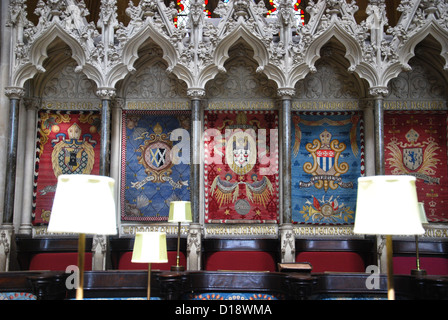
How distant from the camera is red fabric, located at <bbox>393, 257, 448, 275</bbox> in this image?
830cm

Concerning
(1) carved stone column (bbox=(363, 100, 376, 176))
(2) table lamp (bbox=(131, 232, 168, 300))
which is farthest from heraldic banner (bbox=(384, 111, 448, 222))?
(2) table lamp (bbox=(131, 232, 168, 300))

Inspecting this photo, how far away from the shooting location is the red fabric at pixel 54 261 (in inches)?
338

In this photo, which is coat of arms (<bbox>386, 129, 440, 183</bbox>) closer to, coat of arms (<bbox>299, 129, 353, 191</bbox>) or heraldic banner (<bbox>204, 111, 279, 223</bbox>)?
coat of arms (<bbox>299, 129, 353, 191</bbox>)

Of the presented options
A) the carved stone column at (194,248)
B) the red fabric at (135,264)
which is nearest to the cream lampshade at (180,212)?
the carved stone column at (194,248)

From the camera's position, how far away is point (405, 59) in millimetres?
8555

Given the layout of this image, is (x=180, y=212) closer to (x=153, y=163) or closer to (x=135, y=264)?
(x=135, y=264)

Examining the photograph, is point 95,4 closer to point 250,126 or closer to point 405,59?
point 250,126

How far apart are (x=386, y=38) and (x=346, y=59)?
79cm

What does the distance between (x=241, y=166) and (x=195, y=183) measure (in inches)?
45.4

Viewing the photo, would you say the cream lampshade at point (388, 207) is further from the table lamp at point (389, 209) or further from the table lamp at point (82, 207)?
the table lamp at point (82, 207)

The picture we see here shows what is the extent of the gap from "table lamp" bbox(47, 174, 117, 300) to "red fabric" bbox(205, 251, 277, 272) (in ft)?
20.5

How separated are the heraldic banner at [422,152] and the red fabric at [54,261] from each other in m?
6.02
